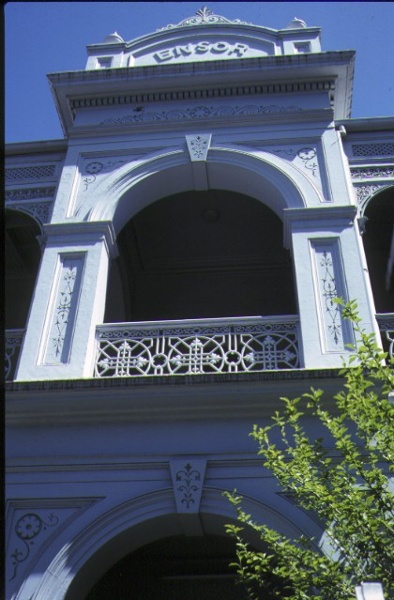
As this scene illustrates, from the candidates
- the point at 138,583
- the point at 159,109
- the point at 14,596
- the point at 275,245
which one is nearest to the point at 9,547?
the point at 14,596

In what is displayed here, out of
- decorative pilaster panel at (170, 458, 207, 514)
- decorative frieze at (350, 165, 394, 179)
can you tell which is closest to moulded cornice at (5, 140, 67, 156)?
decorative frieze at (350, 165, 394, 179)

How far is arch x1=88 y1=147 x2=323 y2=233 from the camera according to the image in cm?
898

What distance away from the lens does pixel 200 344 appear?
296 inches

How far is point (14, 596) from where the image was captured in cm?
588

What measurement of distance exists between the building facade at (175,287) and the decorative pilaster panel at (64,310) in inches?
0.9

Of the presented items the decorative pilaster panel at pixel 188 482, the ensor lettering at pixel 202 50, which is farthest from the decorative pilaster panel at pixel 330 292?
the ensor lettering at pixel 202 50

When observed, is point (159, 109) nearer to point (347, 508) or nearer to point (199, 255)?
point (199, 255)

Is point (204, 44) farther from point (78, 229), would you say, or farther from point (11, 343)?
point (11, 343)

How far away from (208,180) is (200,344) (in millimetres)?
3047

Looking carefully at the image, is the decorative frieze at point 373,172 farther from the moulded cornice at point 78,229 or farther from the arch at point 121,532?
the arch at point 121,532

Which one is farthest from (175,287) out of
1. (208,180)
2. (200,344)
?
(200,344)

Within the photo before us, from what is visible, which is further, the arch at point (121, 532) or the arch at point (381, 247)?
the arch at point (381, 247)

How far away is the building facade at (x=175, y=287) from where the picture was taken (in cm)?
A: 644

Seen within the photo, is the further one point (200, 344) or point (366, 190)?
point (366, 190)
